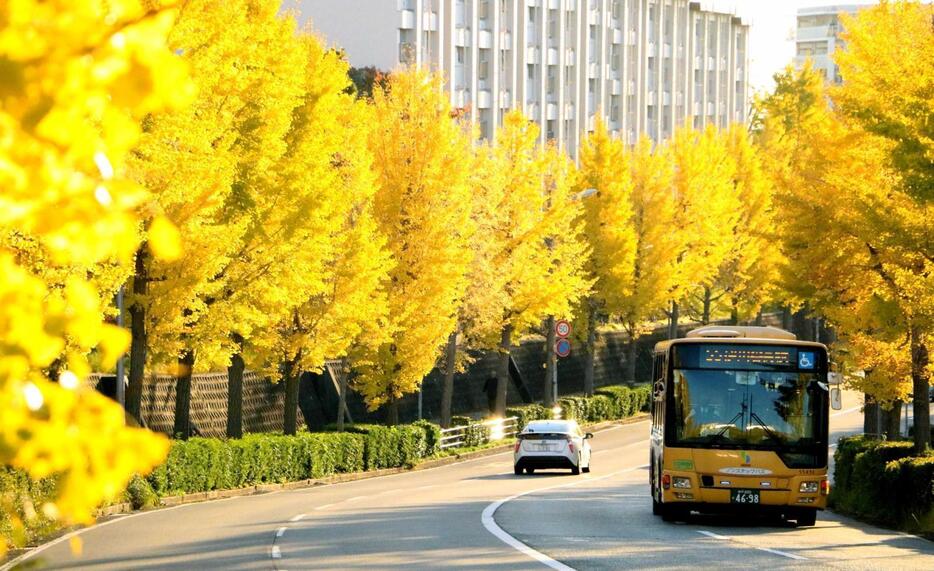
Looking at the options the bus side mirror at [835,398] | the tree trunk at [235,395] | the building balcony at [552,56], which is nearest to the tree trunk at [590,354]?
the building balcony at [552,56]

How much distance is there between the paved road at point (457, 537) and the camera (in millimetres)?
17984

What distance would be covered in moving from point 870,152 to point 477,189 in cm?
2147

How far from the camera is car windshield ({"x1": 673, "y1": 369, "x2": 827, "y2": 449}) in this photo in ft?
76.5

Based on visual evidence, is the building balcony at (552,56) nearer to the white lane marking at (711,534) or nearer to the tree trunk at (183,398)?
the tree trunk at (183,398)

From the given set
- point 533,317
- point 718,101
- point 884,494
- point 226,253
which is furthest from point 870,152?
point 718,101

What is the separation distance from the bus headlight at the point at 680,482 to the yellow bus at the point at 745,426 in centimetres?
2

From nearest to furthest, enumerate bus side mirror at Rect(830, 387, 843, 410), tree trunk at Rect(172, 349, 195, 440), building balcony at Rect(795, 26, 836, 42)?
1. bus side mirror at Rect(830, 387, 843, 410)
2. tree trunk at Rect(172, 349, 195, 440)
3. building balcony at Rect(795, 26, 836, 42)

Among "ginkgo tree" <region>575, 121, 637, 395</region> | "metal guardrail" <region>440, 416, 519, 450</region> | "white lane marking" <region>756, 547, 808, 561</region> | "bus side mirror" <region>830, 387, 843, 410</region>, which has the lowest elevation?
"metal guardrail" <region>440, 416, 519, 450</region>

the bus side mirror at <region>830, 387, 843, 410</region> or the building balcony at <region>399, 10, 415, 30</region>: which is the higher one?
the building balcony at <region>399, 10, 415, 30</region>

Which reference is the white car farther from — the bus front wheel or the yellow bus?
the yellow bus

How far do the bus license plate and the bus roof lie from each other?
7.66 ft

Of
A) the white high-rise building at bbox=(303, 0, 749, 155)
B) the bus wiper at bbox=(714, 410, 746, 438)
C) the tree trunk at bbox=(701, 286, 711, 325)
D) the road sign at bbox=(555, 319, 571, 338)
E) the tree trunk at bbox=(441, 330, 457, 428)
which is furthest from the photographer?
the white high-rise building at bbox=(303, 0, 749, 155)

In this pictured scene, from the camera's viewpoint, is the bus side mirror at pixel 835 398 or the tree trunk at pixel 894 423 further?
the tree trunk at pixel 894 423

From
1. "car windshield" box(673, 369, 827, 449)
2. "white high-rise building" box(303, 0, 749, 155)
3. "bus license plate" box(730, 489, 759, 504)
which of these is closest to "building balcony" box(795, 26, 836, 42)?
"white high-rise building" box(303, 0, 749, 155)
